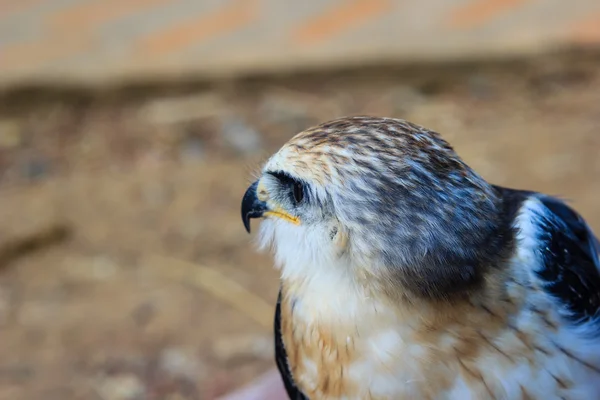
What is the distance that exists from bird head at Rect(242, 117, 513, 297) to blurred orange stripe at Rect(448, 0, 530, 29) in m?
5.95

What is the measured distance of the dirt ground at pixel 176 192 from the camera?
5.34 metres

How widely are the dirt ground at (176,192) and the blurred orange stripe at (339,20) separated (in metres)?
0.47

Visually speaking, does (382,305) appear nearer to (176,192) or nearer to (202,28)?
(176,192)

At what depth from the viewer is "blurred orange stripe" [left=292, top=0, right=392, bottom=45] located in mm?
8086

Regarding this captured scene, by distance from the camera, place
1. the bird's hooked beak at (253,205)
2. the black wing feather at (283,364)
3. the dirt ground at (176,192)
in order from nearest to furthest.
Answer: the bird's hooked beak at (253,205), the black wing feather at (283,364), the dirt ground at (176,192)

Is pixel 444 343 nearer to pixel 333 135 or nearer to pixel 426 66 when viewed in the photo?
pixel 333 135

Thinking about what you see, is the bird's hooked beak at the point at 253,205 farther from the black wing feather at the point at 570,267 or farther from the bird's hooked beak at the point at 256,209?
the black wing feather at the point at 570,267

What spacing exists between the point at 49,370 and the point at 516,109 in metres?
4.98

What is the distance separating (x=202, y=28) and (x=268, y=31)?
2.26 feet

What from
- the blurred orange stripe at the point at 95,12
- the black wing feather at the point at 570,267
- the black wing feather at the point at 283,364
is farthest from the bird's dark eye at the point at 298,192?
the blurred orange stripe at the point at 95,12

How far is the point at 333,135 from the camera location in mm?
Answer: 2398

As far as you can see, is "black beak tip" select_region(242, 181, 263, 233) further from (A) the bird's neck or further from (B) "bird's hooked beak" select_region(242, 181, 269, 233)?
(A) the bird's neck

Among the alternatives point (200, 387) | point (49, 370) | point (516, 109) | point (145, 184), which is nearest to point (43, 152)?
point (145, 184)

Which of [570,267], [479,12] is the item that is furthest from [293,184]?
[479,12]
